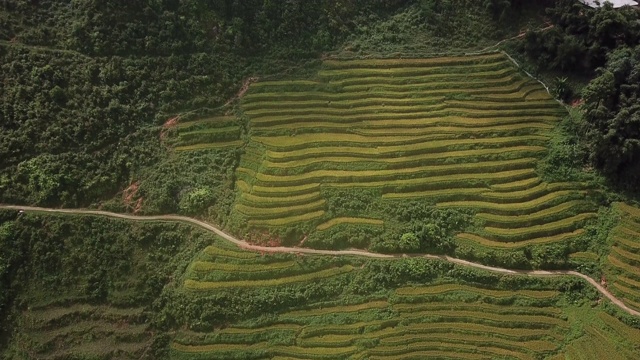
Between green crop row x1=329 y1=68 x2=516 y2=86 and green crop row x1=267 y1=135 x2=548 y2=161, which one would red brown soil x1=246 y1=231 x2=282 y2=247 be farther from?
green crop row x1=329 y1=68 x2=516 y2=86

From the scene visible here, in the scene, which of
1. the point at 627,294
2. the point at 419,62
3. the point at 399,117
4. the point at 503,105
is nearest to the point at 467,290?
the point at 627,294

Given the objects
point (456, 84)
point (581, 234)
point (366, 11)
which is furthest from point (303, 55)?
point (581, 234)

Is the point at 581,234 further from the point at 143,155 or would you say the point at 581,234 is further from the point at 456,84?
the point at 143,155

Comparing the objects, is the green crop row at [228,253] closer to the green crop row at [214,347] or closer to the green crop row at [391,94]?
the green crop row at [214,347]

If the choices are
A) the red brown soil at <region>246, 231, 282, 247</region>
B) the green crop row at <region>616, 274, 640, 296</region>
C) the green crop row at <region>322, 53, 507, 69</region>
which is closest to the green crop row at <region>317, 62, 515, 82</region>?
the green crop row at <region>322, 53, 507, 69</region>

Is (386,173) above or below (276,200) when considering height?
above

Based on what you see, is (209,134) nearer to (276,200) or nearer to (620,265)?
(276,200)
